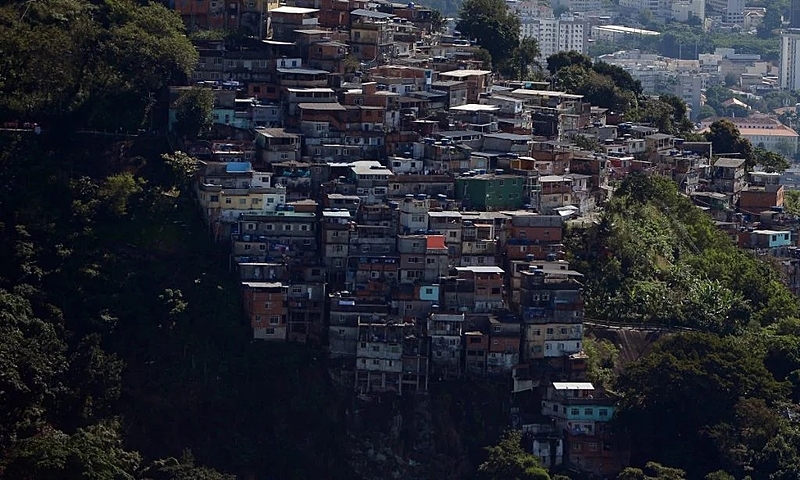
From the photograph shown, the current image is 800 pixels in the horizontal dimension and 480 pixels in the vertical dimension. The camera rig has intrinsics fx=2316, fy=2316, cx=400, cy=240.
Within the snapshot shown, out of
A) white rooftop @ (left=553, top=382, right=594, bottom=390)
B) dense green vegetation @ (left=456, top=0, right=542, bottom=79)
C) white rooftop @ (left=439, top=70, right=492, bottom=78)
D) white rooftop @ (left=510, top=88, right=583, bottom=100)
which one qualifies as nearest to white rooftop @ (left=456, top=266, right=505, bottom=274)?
white rooftop @ (left=553, top=382, right=594, bottom=390)

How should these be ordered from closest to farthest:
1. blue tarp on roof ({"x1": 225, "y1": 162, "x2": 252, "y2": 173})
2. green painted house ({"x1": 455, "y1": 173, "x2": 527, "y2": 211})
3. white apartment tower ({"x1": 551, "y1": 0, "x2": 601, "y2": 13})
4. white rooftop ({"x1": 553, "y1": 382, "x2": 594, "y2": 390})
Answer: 1. white rooftop ({"x1": 553, "y1": 382, "x2": 594, "y2": 390})
2. blue tarp on roof ({"x1": 225, "y1": 162, "x2": 252, "y2": 173})
3. green painted house ({"x1": 455, "y1": 173, "x2": 527, "y2": 211})
4. white apartment tower ({"x1": 551, "y1": 0, "x2": 601, "y2": 13})

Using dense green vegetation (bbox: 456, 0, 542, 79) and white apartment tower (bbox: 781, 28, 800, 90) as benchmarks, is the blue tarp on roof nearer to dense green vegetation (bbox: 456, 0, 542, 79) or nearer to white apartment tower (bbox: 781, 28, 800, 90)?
dense green vegetation (bbox: 456, 0, 542, 79)

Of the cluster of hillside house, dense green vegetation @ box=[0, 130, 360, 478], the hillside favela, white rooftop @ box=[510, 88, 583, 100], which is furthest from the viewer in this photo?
white rooftop @ box=[510, 88, 583, 100]

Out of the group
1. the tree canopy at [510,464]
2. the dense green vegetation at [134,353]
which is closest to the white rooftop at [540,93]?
the dense green vegetation at [134,353]

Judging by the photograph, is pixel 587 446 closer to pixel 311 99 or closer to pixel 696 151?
pixel 311 99

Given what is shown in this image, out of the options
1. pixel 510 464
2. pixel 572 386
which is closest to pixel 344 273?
pixel 572 386

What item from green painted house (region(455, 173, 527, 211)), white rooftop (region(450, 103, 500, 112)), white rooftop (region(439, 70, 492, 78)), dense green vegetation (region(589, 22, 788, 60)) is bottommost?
dense green vegetation (region(589, 22, 788, 60))
